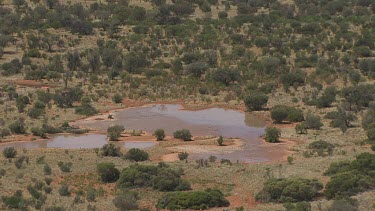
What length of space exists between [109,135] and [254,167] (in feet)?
36.9

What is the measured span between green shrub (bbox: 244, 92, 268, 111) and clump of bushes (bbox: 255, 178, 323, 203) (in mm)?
20505

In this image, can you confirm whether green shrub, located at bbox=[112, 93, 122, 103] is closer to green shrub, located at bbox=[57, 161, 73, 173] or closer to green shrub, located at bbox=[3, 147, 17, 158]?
green shrub, located at bbox=[3, 147, 17, 158]

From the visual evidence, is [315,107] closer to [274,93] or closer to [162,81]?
[274,93]

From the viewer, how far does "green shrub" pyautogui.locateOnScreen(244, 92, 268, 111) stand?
55.4 meters

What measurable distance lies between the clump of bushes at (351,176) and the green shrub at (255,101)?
56.6 feet

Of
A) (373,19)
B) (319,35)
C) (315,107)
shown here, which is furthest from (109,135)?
(373,19)

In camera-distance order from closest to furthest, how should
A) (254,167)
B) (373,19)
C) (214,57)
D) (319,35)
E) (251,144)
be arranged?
(254,167), (251,144), (214,57), (319,35), (373,19)

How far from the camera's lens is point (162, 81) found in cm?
6375

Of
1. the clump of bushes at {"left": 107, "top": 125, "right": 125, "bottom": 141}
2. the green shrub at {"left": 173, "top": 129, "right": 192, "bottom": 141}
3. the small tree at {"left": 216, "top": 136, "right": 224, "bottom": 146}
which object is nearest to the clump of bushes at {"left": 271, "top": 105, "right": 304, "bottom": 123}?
the small tree at {"left": 216, "top": 136, "right": 224, "bottom": 146}

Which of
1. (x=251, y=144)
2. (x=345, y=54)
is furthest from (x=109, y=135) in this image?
(x=345, y=54)

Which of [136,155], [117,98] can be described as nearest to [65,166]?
[136,155]

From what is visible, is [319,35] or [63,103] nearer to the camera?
[63,103]

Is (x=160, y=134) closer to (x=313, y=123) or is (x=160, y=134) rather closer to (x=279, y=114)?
(x=279, y=114)

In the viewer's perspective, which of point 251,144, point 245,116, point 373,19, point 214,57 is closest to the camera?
point 251,144
